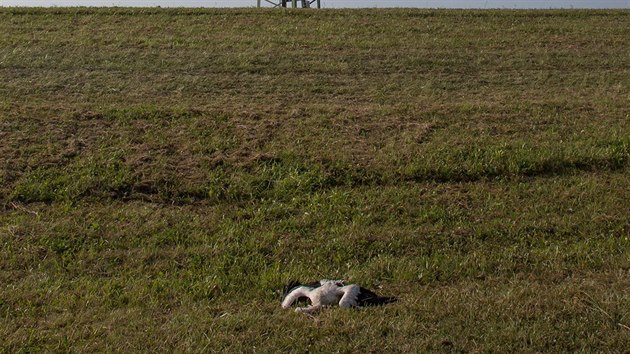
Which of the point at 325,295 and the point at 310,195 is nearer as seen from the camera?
the point at 325,295

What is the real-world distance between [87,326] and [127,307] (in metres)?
0.35

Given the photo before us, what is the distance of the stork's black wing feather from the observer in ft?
15.2

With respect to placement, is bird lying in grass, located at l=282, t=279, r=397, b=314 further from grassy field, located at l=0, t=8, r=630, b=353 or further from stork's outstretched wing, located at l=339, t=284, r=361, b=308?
grassy field, located at l=0, t=8, r=630, b=353

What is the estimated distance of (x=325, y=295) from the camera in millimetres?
4672

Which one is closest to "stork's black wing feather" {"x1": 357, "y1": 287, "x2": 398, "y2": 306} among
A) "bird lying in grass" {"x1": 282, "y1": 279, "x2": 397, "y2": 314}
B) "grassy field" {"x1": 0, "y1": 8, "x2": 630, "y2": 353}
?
"bird lying in grass" {"x1": 282, "y1": 279, "x2": 397, "y2": 314}

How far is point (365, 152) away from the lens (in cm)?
755

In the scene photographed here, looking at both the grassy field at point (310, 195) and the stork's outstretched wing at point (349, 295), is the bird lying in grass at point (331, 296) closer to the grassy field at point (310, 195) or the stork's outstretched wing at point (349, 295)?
the stork's outstretched wing at point (349, 295)

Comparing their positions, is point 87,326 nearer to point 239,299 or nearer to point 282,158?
point 239,299

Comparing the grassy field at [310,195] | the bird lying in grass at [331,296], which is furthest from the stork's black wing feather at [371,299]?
the grassy field at [310,195]

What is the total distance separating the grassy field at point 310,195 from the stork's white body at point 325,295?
122 millimetres

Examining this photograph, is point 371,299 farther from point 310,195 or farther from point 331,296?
point 310,195

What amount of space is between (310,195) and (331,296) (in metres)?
2.12

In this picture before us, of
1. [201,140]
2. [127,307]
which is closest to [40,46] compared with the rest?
[201,140]

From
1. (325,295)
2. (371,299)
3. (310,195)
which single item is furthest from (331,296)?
(310,195)
